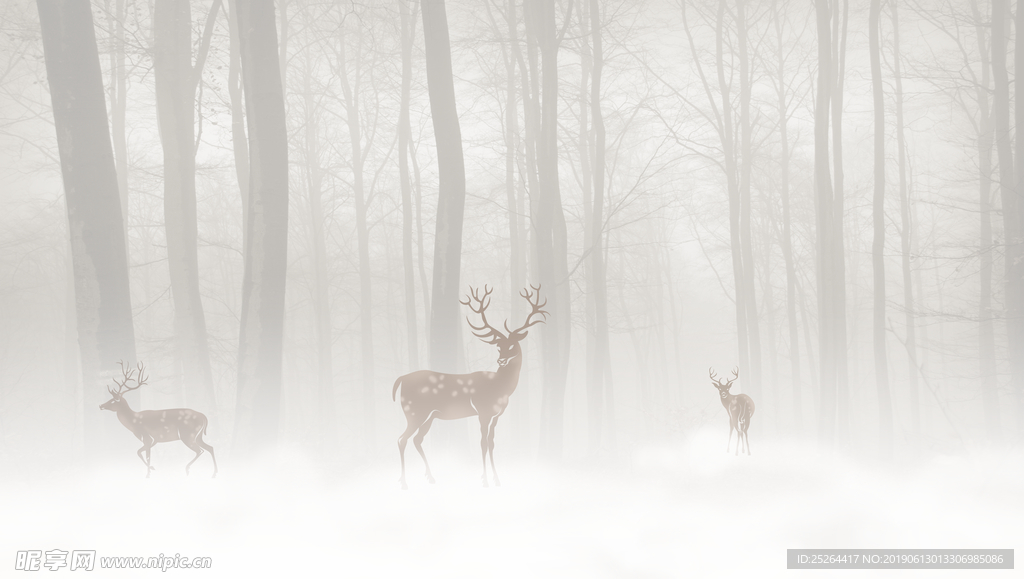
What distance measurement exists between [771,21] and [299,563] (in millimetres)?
10421

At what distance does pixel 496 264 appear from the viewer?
1288cm

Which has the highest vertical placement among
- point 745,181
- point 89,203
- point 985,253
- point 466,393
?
point 745,181

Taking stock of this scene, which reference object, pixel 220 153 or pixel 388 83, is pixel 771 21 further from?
pixel 220 153

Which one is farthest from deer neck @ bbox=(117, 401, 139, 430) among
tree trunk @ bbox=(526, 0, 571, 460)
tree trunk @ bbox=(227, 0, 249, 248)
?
tree trunk @ bbox=(227, 0, 249, 248)

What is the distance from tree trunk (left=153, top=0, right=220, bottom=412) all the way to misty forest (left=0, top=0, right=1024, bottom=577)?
44 millimetres

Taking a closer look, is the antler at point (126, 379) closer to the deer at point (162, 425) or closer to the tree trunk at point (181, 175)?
the deer at point (162, 425)

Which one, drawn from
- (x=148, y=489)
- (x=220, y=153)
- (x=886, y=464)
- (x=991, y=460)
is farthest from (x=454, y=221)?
(x=220, y=153)

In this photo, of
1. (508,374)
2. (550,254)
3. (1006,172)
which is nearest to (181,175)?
(550,254)

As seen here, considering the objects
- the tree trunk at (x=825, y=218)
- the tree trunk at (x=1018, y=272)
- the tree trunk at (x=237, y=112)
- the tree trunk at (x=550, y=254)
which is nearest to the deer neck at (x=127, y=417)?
the tree trunk at (x=550, y=254)

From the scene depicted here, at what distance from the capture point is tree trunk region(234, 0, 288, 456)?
16.2 ft

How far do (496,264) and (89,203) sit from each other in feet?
27.9

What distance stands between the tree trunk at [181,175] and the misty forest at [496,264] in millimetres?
44

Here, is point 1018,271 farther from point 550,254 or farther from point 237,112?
point 237,112

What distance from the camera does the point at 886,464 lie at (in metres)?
5.79
